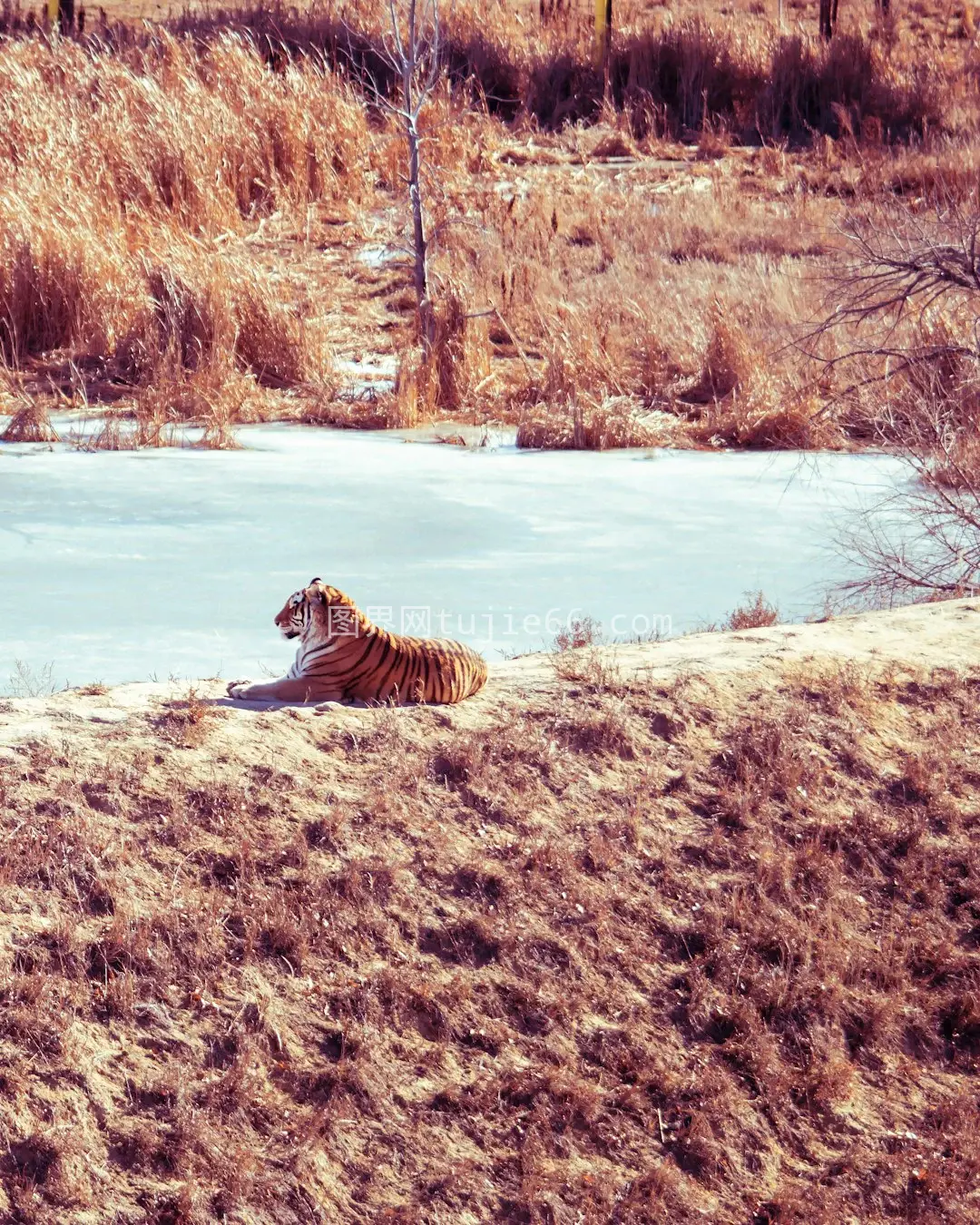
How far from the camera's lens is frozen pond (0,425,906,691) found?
26.0 ft

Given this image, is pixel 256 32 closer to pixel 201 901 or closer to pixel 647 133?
pixel 647 133

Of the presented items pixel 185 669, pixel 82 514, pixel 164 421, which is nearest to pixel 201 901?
pixel 185 669

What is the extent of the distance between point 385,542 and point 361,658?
3.42 metres

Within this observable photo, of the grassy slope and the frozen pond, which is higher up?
the frozen pond

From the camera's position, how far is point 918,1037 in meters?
5.92

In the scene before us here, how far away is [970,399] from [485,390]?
4116 mm

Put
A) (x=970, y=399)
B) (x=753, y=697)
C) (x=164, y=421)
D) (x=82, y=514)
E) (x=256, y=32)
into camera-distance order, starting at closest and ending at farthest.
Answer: (x=753, y=697) < (x=82, y=514) < (x=970, y=399) < (x=164, y=421) < (x=256, y=32)

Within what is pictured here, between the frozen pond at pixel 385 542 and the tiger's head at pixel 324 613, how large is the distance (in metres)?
1.05

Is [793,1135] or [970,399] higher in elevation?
[970,399]

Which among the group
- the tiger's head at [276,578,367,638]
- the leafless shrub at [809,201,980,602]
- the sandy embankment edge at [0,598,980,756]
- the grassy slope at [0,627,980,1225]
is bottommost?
the grassy slope at [0,627,980,1225]

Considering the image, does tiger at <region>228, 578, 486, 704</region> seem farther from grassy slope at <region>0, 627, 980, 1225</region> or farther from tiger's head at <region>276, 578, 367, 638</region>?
grassy slope at <region>0, 627, 980, 1225</region>

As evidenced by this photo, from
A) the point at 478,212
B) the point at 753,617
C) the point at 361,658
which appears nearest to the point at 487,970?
the point at 361,658

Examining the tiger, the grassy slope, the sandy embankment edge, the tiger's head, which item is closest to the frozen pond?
the sandy embankment edge

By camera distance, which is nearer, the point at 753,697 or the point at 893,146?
the point at 753,697
